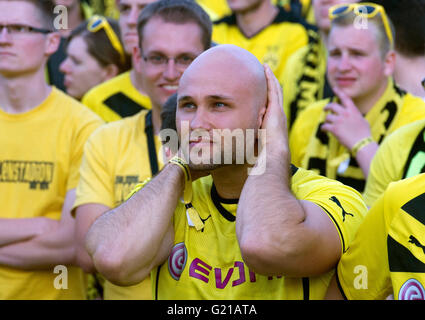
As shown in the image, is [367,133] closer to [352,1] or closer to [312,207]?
[352,1]

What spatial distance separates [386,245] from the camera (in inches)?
105

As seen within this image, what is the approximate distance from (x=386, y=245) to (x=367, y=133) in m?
2.09

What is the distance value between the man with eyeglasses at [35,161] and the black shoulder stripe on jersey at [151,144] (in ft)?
1.65

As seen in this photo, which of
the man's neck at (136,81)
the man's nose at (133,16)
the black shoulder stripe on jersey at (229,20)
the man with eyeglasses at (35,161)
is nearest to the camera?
the man with eyeglasses at (35,161)

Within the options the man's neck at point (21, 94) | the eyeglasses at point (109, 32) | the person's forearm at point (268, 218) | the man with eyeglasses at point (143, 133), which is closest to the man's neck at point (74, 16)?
the eyeglasses at point (109, 32)

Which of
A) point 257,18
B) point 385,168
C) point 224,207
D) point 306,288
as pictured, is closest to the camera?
point 306,288

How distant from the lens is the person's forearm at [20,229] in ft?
14.0

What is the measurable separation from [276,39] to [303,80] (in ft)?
1.93

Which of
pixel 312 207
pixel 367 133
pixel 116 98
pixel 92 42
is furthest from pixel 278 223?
pixel 92 42

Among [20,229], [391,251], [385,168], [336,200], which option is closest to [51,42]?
[20,229]

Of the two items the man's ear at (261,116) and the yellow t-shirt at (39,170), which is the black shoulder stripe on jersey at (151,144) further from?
the man's ear at (261,116)

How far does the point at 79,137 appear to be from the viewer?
4641 millimetres

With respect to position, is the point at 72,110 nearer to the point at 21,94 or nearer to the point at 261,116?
the point at 21,94

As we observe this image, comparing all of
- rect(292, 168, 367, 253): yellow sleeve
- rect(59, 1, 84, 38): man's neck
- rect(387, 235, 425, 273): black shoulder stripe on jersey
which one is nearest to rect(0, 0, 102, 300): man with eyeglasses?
rect(292, 168, 367, 253): yellow sleeve
